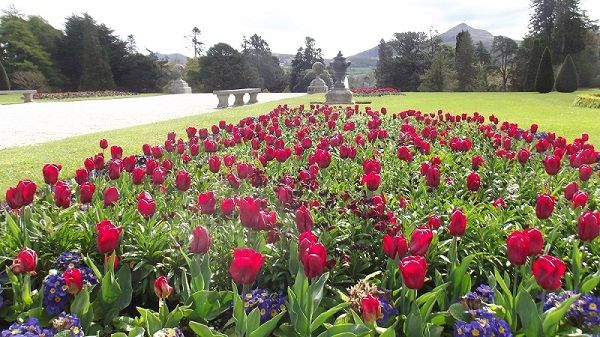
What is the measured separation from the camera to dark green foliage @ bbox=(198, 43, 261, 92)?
153ft

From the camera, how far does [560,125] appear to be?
12672 millimetres

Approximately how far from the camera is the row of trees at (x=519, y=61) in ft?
142

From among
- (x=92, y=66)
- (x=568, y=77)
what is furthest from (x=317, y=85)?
(x=92, y=66)

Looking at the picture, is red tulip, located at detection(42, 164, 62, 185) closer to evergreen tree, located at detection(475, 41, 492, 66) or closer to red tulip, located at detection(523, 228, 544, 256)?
red tulip, located at detection(523, 228, 544, 256)

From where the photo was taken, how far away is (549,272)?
1.76m

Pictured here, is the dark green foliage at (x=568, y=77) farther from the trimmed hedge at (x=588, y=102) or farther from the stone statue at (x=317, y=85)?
the stone statue at (x=317, y=85)

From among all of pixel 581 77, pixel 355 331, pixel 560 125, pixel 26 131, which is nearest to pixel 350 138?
pixel 355 331

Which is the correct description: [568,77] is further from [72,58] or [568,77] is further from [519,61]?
[72,58]

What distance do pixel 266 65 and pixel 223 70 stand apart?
1120 cm

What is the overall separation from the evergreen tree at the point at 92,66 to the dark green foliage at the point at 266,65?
1477 cm

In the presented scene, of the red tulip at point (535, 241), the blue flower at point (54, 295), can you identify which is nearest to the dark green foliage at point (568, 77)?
the red tulip at point (535, 241)

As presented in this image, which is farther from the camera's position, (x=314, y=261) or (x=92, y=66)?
(x=92, y=66)

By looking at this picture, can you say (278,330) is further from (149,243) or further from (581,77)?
(581,77)

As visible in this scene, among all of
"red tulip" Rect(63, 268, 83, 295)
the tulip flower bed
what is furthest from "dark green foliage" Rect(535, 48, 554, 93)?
"red tulip" Rect(63, 268, 83, 295)
